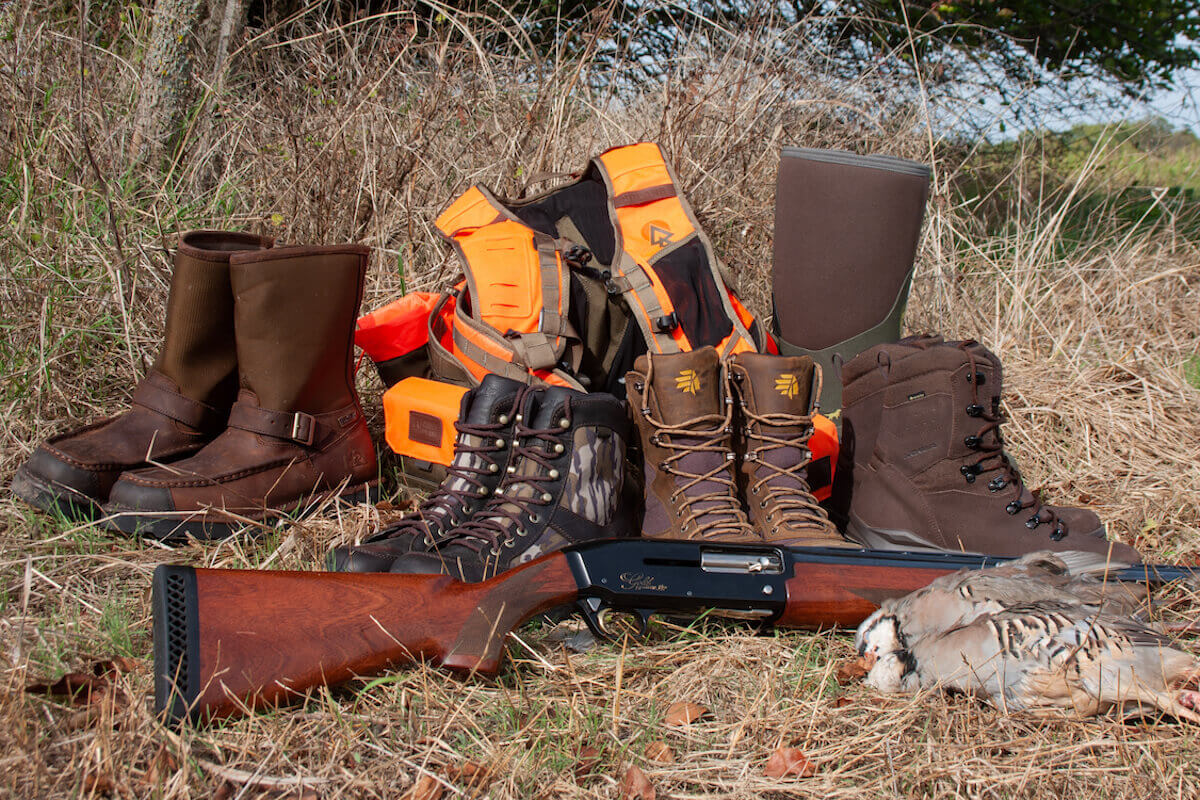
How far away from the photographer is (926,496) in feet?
8.55

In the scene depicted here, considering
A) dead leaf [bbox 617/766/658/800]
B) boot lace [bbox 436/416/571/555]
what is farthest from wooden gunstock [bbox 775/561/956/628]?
boot lace [bbox 436/416/571/555]

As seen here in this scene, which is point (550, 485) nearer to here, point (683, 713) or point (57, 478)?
point (683, 713)

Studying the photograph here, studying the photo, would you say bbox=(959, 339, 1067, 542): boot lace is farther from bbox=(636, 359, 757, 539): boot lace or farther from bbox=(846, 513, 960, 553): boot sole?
bbox=(636, 359, 757, 539): boot lace

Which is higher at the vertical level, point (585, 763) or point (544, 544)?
point (544, 544)

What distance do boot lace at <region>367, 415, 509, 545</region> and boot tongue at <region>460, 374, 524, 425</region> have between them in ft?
0.07

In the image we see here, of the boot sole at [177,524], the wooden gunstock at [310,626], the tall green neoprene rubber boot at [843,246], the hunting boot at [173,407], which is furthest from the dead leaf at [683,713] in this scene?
the hunting boot at [173,407]

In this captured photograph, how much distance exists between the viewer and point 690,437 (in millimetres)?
2523

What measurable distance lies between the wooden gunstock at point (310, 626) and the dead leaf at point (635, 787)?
0.35 metres

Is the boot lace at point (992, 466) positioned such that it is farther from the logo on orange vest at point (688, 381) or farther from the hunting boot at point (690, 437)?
the logo on orange vest at point (688, 381)

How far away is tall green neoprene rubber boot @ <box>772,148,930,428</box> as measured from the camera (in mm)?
2998

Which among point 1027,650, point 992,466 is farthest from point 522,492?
point 992,466

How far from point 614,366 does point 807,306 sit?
0.76 metres

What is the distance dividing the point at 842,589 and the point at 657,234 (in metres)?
1.66

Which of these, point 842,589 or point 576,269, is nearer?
point 842,589
